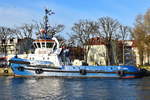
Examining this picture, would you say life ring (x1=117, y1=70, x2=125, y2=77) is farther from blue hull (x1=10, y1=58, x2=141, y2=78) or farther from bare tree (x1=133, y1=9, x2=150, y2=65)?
bare tree (x1=133, y1=9, x2=150, y2=65)

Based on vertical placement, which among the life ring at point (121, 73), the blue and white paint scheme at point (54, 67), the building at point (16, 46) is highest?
the building at point (16, 46)

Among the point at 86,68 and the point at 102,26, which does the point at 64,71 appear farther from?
the point at 102,26

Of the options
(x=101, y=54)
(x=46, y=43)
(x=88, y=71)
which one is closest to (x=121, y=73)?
(x=88, y=71)

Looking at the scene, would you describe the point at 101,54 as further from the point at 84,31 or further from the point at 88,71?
the point at 88,71

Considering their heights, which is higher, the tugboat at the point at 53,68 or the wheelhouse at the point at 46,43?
the wheelhouse at the point at 46,43

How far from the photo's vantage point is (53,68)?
50.9 meters

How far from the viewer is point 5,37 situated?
9388cm

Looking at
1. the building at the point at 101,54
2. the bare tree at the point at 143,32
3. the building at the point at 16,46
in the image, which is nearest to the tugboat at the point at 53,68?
the bare tree at the point at 143,32

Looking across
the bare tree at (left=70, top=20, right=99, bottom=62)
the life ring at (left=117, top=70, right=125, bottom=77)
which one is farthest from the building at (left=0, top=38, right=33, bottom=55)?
the life ring at (left=117, top=70, right=125, bottom=77)

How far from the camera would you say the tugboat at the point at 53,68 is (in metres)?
50.3

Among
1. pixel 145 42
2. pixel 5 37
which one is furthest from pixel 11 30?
pixel 145 42

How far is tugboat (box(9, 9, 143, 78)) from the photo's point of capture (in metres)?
50.3

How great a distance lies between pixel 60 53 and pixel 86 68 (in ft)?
17.1

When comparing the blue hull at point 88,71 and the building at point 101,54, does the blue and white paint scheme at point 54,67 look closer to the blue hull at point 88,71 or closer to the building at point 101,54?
the blue hull at point 88,71
